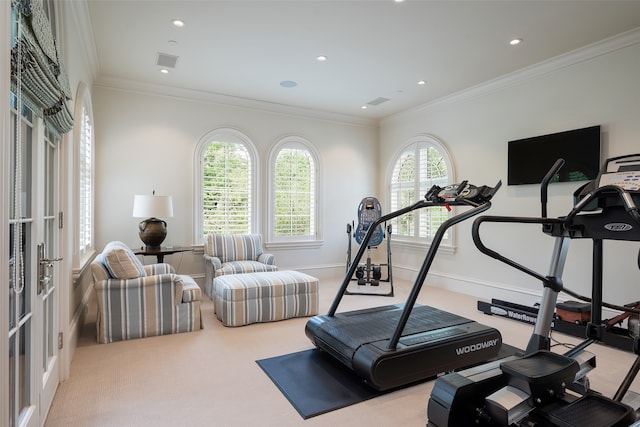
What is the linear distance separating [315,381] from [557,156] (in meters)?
3.82

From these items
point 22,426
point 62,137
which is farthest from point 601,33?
point 22,426

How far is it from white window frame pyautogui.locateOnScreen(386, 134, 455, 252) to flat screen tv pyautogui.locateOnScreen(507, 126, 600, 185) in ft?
3.37

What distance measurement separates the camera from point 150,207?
15.4 ft

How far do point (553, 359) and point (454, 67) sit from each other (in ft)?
11.9

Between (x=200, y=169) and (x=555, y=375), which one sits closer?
(x=555, y=375)

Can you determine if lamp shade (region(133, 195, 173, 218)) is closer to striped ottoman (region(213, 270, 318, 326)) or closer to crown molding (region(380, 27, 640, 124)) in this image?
striped ottoman (region(213, 270, 318, 326))

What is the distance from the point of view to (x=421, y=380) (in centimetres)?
274

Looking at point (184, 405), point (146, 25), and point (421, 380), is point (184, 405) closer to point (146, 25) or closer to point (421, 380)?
point (421, 380)

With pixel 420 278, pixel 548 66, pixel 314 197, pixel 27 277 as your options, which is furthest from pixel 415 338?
pixel 314 197

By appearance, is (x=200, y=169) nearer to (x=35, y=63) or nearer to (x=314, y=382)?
(x=314, y=382)

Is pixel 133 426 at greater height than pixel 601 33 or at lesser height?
lesser

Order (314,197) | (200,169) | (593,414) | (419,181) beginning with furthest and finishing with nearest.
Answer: (314,197), (419,181), (200,169), (593,414)

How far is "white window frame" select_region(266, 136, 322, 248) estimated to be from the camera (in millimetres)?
6215

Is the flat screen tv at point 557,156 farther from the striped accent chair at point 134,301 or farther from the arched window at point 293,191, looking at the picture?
the striped accent chair at point 134,301
